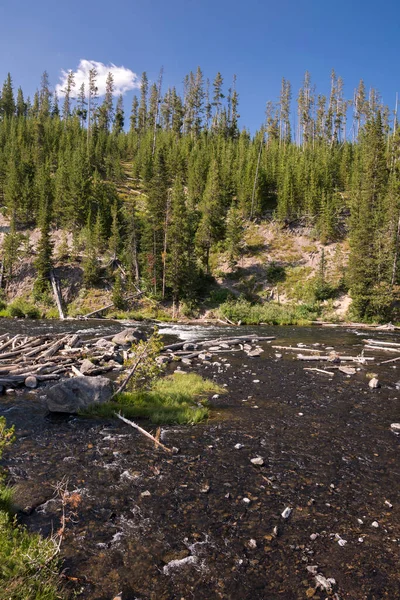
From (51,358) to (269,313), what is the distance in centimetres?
3314

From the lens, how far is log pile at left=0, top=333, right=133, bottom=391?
17.3 m

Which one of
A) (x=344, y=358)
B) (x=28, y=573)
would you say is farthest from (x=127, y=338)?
(x=28, y=573)

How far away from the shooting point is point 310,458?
1026 cm

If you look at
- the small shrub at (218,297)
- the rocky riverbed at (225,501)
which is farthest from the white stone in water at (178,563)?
the small shrub at (218,297)

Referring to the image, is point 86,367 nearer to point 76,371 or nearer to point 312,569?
point 76,371

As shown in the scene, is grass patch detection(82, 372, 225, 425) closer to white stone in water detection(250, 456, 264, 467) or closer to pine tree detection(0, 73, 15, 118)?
white stone in water detection(250, 456, 264, 467)

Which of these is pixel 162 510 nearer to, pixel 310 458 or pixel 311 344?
pixel 310 458

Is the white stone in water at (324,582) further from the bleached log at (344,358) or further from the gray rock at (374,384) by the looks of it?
the bleached log at (344,358)

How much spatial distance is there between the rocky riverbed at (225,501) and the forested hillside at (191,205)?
3870cm

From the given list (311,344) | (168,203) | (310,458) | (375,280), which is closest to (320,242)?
(375,280)

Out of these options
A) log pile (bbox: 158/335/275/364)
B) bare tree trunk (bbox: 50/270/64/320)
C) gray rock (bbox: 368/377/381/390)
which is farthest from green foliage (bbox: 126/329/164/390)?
bare tree trunk (bbox: 50/270/64/320)

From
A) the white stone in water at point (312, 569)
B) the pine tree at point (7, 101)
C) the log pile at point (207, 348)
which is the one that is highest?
the pine tree at point (7, 101)

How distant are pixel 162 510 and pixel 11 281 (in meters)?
58.4

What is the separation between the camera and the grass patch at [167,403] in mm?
12945
